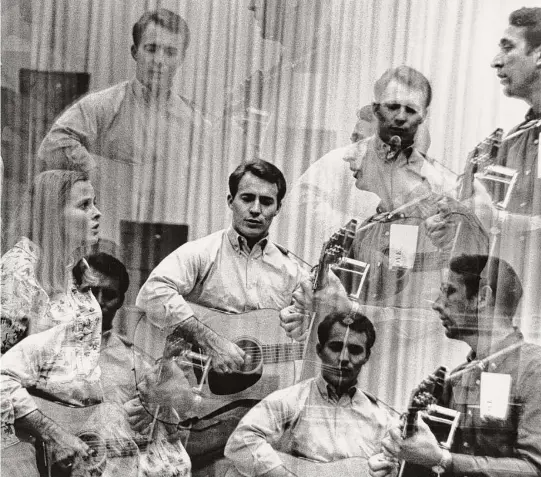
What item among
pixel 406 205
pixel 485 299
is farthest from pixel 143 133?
pixel 485 299

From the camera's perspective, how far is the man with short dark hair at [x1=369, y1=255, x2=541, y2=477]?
135 inches

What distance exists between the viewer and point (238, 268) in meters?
3.50

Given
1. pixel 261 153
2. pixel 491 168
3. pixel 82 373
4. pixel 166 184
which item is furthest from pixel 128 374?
pixel 491 168

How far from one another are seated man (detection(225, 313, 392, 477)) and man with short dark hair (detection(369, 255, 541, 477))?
0.29 feet

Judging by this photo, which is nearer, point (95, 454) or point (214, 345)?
point (214, 345)

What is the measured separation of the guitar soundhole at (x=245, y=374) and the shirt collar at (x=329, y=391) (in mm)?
217

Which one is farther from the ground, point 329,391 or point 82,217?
point 82,217

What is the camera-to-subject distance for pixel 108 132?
11.7ft

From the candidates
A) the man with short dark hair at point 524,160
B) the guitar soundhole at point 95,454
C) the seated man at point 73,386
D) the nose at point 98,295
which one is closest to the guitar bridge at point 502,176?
the man with short dark hair at point 524,160

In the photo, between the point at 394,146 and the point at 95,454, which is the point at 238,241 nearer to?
the point at 394,146

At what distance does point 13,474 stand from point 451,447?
62.0 inches

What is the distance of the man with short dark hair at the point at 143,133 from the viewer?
3520mm

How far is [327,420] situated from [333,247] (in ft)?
2.03

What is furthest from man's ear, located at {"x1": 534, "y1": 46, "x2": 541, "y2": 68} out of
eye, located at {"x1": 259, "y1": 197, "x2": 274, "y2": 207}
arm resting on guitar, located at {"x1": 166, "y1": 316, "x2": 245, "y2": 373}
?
arm resting on guitar, located at {"x1": 166, "y1": 316, "x2": 245, "y2": 373}
